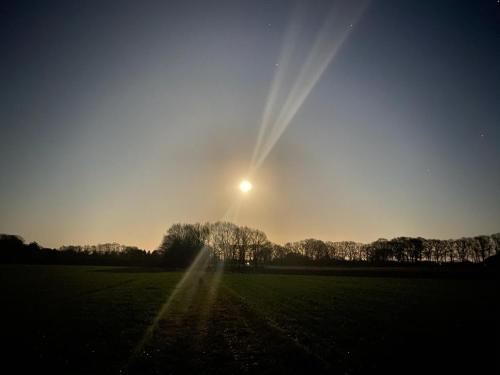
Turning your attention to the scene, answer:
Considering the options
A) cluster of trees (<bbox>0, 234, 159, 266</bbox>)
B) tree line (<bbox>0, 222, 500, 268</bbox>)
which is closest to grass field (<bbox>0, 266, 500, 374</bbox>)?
tree line (<bbox>0, 222, 500, 268</bbox>)

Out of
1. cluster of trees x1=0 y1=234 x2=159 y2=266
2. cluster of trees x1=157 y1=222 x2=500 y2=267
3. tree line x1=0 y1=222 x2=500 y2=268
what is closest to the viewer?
cluster of trees x1=0 y1=234 x2=159 y2=266

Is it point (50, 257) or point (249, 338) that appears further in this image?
point (50, 257)

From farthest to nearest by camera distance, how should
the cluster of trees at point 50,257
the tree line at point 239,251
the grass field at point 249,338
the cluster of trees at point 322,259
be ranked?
the cluster of trees at point 322,259 → the tree line at point 239,251 → the cluster of trees at point 50,257 → the grass field at point 249,338

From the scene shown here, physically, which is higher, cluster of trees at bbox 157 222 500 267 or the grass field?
cluster of trees at bbox 157 222 500 267

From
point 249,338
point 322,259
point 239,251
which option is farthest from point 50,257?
point 249,338

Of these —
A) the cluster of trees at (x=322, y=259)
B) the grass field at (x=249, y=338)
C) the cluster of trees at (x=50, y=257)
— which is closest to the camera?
the grass field at (x=249, y=338)

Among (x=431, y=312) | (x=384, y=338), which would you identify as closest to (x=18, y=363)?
(x=384, y=338)

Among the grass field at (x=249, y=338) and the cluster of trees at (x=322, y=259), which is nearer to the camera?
the grass field at (x=249, y=338)

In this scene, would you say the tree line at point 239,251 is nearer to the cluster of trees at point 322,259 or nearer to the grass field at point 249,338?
the cluster of trees at point 322,259

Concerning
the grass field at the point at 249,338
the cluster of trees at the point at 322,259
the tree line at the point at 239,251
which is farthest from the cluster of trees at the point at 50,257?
the grass field at the point at 249,338

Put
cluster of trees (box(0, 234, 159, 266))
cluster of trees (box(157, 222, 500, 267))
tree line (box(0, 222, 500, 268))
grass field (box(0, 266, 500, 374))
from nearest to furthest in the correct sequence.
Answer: grass field (box(0, 266, 500, 374))
cluster of trees (box(0, 234, 159, 266))
tree line (box(0, 222, 500, 268))
cluster of trees (box(157, 222, 500, 267))

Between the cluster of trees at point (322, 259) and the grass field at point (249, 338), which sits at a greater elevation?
the cluster of trees at point (322, 259)

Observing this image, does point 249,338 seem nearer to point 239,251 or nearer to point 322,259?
point 239,251

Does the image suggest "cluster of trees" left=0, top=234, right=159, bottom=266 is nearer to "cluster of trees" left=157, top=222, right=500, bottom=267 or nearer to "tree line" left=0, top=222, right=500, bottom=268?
"tree line" left=0, top=222, right=500, bottom=268
